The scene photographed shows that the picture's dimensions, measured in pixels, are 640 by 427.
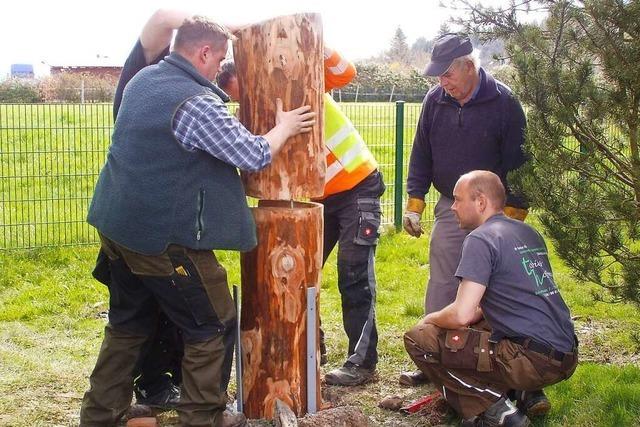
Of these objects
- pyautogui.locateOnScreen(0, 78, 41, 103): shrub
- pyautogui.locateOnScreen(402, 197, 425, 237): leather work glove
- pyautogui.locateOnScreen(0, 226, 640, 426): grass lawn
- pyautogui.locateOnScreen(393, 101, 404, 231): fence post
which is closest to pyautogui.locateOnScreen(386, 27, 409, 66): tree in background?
pyautogui.locateOnScreen(0, 78, 41, 103): shrub

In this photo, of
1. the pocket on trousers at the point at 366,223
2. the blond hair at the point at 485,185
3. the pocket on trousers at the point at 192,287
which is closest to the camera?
the pocket on trousers at the point at 192,287

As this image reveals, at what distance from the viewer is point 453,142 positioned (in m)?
4.85

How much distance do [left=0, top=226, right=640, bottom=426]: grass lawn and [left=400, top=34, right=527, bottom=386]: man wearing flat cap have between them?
0.70 m

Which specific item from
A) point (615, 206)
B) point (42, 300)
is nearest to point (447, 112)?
point (615, 206)

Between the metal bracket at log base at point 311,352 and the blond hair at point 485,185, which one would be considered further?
the blond hair at point 485,185

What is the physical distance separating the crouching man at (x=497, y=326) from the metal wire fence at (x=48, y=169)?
5085 millimetres

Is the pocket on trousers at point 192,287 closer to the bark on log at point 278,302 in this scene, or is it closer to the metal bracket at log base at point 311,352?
the bark on log at point 278,302

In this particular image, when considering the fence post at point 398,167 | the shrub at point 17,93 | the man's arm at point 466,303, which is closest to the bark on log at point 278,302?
the man's arm at point 466,303

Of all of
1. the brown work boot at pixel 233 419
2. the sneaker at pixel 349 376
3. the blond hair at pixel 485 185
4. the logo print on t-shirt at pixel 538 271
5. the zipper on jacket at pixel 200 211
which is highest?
the blond hair at pixel 485 185

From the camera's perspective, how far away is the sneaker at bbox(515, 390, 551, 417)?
414cm

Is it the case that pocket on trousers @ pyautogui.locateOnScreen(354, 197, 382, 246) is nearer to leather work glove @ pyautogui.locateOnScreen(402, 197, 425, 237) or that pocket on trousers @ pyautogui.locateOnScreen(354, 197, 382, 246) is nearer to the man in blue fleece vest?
leather work glove @ pyautogui.locateOnScreen(402, 197, 425, 237)

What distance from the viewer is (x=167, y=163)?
3.50 meters

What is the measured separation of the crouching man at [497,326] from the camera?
3918 mm

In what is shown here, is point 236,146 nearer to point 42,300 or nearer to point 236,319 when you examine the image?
point 236,319
